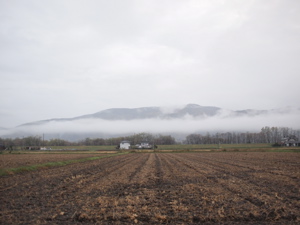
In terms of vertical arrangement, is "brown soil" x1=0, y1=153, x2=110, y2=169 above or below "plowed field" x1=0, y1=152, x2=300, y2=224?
below

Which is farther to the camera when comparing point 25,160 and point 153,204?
point 25,160

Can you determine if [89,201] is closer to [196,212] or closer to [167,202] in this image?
[167,202]

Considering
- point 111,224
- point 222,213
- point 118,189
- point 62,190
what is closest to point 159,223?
point 111,224

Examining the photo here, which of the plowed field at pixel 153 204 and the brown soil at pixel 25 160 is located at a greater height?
the plowed field at pixel 153 204

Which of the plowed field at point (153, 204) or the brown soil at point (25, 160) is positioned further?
the brown soil at point (25, 160)

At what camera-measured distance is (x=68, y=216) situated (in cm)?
871

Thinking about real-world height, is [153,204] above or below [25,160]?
above

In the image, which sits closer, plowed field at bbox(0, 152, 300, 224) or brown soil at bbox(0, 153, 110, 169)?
plowed field at bbox(0, 152, 300, 224)

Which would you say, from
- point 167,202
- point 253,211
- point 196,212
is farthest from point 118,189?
point 253,211

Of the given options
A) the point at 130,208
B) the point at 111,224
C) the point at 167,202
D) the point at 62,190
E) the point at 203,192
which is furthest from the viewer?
the point at 62,190

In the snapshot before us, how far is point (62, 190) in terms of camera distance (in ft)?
45.0

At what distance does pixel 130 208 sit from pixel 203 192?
15.1 feet

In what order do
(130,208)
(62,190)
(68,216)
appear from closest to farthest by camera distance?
(68,216), (130,208), (62,190)

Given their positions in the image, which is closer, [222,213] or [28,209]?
[222,213]
